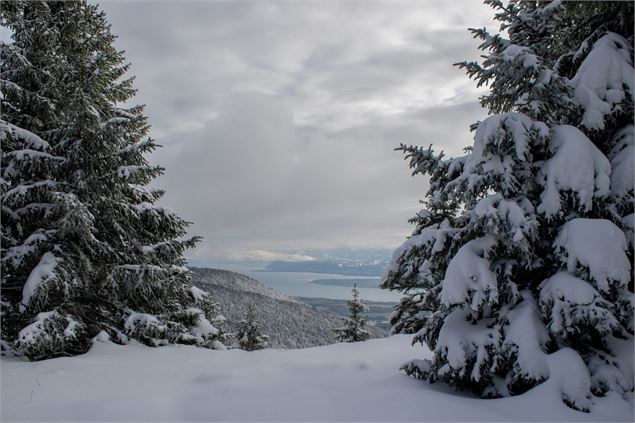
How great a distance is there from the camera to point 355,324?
28.1 meters

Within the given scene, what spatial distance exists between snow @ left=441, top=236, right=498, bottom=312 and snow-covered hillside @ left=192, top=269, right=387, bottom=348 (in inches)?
2250

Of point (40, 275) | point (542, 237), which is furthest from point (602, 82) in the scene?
point (40, 275)

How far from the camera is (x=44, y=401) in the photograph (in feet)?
16.9

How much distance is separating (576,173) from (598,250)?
105 cm

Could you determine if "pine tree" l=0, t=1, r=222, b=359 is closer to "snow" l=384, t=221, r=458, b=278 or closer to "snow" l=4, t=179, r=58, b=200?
"snow" l=4, t=179, r=58, b=200

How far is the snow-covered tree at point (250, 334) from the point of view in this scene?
3066 centimetres

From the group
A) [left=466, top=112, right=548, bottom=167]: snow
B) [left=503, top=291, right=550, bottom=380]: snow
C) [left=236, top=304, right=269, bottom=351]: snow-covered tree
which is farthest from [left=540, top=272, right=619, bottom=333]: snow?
[left=236, top=304, right=269, bottom=351]: snow-covered tree

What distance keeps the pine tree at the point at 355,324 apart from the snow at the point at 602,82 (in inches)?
899

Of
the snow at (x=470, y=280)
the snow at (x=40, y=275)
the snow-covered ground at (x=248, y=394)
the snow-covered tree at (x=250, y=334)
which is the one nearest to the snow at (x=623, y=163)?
the snow at (x=470, y=280)

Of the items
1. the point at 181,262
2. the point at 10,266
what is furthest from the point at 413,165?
the point at 10,266

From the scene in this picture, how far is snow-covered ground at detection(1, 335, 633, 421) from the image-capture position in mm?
4641

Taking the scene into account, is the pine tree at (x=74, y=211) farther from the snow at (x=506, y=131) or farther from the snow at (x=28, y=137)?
the snow at (x=506, y=131)

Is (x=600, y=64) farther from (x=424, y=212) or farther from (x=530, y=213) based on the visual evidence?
(x=424, y=212)

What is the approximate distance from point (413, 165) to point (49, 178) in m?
9.31
